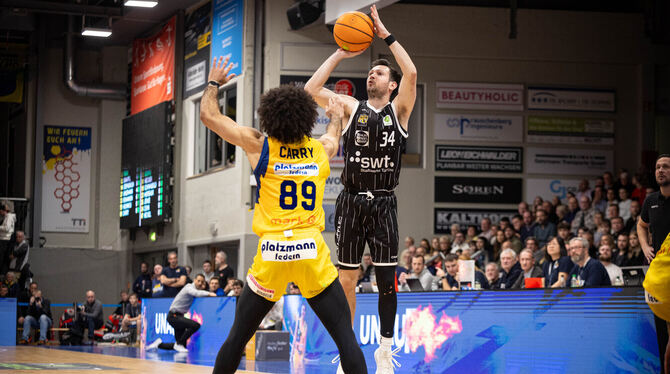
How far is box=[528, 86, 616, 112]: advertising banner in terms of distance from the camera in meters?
21.2

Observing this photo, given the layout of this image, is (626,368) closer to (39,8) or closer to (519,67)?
(519,67)

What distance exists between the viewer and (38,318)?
23.7 m

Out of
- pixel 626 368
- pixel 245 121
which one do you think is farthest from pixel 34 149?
pixel 626 368

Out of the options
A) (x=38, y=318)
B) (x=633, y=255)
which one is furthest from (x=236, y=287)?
(x=38, y=318)

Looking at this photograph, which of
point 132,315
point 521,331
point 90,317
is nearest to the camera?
point 521,331

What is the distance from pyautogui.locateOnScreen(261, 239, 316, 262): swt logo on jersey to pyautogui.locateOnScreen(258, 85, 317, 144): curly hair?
66 cm

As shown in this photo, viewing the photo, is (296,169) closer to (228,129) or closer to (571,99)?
(228,129)

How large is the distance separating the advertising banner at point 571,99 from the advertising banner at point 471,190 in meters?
2.11

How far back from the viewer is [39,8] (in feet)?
78.6

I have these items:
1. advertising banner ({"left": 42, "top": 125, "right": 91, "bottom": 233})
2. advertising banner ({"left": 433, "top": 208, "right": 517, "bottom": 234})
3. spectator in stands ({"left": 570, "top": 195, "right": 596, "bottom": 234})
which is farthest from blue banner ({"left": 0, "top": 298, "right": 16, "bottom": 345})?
spectator in stands ({"left": 570, "top": 195, "right": 596, "bottom": 234})

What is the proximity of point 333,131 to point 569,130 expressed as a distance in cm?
1618

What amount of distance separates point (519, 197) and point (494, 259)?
4.63 meters

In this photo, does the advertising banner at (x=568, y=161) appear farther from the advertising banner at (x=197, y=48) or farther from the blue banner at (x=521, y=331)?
the blue banner at (x=521, y=331)

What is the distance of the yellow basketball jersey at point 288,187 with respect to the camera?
5.48 meters
